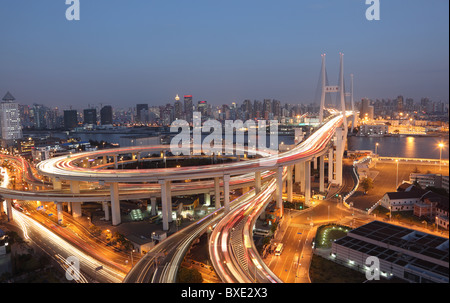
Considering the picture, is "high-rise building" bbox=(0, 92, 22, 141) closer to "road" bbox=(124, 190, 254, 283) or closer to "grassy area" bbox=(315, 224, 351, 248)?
"road" bbox=(124, 190, 254, 283)

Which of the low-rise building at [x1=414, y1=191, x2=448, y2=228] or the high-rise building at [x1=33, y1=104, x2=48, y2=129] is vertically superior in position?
the high-rise building at [x1=33, y1=104, x2=48, y2=129]

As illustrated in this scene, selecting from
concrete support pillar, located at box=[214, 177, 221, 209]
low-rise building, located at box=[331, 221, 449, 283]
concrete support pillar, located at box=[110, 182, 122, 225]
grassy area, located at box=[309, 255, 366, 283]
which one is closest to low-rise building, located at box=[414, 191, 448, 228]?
low-rise building, located at box=[331, 221, 449, 283]

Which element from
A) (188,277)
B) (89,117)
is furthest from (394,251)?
(89,117)

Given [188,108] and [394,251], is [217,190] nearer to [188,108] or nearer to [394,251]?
[394,251]

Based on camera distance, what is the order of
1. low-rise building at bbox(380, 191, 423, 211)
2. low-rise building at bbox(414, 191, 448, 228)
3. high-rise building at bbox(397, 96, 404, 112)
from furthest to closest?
high-rise building at bbox(397, 96, 404, 112), low-rise building at bbox(380, 191, 423, 211), low-rise building at bbox(414, 191, 448, 228)

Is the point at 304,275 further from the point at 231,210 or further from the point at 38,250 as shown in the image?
the point at 38,250

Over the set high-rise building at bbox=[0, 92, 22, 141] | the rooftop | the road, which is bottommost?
the road
